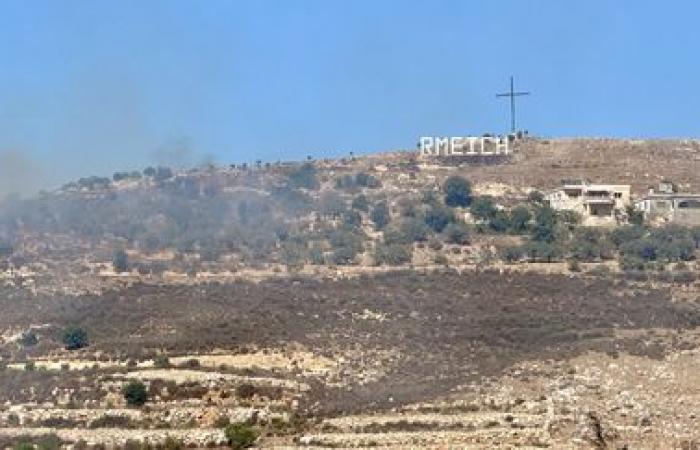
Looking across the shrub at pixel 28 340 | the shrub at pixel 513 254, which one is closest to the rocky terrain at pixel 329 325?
the shrub at pixel 28 340

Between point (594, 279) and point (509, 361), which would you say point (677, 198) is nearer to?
point (594, 279)

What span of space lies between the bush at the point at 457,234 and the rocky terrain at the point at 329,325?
24 cm

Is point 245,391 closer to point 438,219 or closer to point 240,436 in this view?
point 240,436

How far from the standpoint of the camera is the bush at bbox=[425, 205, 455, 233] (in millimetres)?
75000

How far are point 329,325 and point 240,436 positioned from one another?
585 inches

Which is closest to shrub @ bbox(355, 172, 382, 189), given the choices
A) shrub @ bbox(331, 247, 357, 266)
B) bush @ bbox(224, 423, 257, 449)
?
shrub @ bbox(331, 247, 357, 266)

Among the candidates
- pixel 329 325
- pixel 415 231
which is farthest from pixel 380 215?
pixel 329 325

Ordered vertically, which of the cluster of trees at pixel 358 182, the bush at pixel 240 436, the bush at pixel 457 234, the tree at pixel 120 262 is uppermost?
the cluster of trees at pixel 358 182

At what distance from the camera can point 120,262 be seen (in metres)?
67.1

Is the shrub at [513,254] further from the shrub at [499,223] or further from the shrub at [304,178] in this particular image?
the shrub at [304,178]

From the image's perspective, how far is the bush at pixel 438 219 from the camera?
7500 centimetres

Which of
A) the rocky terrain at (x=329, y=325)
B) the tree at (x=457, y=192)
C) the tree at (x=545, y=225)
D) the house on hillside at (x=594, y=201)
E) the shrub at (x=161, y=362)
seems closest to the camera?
the rocky terrain at (x=329, y=325)

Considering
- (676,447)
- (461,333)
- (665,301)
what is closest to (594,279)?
(665,301)

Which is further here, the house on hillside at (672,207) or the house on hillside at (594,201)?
the house on hillside at (594,201)
